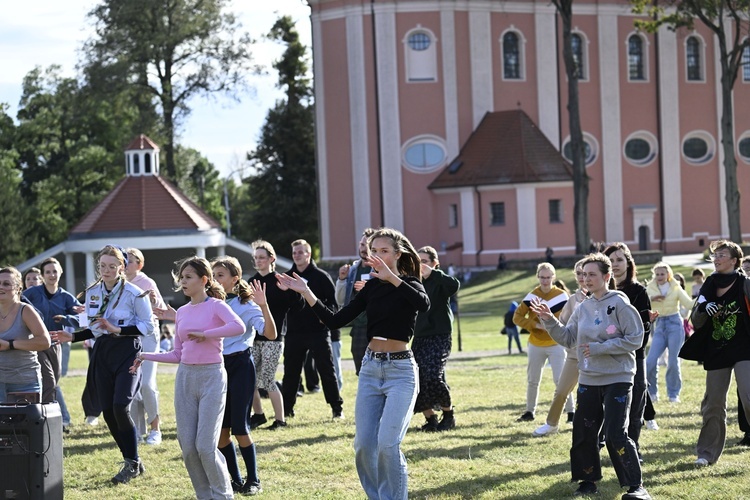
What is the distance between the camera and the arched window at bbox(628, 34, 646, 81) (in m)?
56.6

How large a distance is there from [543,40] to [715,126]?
33.1ft

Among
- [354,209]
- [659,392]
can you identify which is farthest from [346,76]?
[659,392]

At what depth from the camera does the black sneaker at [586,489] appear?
905cm

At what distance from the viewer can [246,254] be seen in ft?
172

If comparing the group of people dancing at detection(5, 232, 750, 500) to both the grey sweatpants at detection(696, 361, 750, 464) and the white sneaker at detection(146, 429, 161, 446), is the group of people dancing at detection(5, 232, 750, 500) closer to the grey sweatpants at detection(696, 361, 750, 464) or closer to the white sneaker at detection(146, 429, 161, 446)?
the grey sweatpants at detection(696, 361, 750, 464)

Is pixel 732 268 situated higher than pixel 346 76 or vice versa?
pixel 346 76

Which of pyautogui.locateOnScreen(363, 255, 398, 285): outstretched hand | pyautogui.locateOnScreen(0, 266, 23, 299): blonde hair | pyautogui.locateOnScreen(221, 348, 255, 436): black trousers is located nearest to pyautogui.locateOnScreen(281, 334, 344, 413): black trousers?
pyautogui.locateOnScreen(221, 348, 255, 436): black trousers

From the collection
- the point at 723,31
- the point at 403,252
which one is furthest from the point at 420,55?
the point at 403,252

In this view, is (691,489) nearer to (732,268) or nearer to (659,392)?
(732,268)

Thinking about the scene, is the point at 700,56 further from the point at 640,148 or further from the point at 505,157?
the point at 505,157

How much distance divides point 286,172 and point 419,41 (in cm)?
1466

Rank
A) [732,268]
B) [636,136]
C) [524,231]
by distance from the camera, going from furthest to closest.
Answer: [636,136] < [524,231] < [732,268]

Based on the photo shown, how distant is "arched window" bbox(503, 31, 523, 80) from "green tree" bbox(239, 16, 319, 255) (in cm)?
1406

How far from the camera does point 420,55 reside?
175 ft
